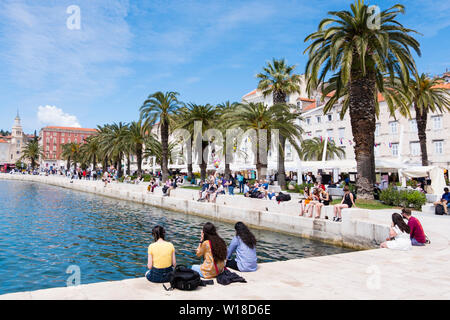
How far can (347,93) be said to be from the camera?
2591cm

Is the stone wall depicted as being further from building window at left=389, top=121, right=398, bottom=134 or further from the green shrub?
building window at left=389, top=121, right=398, bottom=134

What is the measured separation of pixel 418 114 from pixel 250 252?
1193 inches

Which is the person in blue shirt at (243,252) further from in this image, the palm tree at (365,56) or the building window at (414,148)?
the building window at (414,148)

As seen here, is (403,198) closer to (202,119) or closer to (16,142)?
(202,119)

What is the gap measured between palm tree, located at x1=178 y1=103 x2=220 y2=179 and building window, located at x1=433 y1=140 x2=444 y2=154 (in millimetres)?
29496

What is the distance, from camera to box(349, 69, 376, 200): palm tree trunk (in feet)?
66.1

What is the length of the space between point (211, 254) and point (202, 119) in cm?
3077

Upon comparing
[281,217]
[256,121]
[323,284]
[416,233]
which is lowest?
[281,217]

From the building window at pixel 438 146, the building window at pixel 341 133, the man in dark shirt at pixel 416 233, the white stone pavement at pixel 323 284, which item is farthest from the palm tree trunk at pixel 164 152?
the building window at pixel 438 146

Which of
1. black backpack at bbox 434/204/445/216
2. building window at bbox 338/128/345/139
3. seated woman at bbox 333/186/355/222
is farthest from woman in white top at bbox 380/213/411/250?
building window at bbox 338/128/345/139

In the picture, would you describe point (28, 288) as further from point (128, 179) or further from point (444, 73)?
point (444, 73)

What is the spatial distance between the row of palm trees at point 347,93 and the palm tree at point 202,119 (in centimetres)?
11

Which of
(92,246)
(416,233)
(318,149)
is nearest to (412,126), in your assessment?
(318,149)
